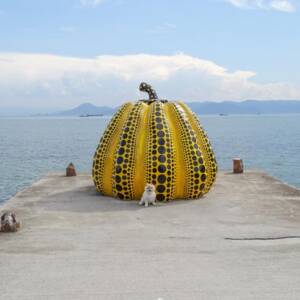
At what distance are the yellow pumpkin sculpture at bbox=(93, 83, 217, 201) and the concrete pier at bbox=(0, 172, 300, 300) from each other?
19.6 inches

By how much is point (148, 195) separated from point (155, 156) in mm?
1191

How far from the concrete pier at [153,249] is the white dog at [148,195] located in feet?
1.28

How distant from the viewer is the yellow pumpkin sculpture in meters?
16.0

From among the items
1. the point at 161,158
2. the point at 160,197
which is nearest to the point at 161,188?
the point at 160,197

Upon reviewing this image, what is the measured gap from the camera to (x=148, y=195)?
15.4 meters

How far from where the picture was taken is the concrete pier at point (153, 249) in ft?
29.2

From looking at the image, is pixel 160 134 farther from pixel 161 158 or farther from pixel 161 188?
pixel 161 188

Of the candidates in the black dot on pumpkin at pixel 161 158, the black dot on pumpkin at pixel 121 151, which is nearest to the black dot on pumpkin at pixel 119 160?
the black dot on pumpkin at pixel 121 151

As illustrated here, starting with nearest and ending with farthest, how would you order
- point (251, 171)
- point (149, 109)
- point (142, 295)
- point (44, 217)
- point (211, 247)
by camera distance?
point (142, 295) → point (211, 247) → point (44, 217) → point (149, 109) → point (251, 171)

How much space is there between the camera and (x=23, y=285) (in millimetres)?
9086

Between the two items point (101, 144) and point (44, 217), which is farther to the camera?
point (101, 144)

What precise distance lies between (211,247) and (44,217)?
4912 mm

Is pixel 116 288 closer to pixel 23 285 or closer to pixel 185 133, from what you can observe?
pixel 23 285

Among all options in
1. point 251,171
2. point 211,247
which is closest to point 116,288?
point 211,247
